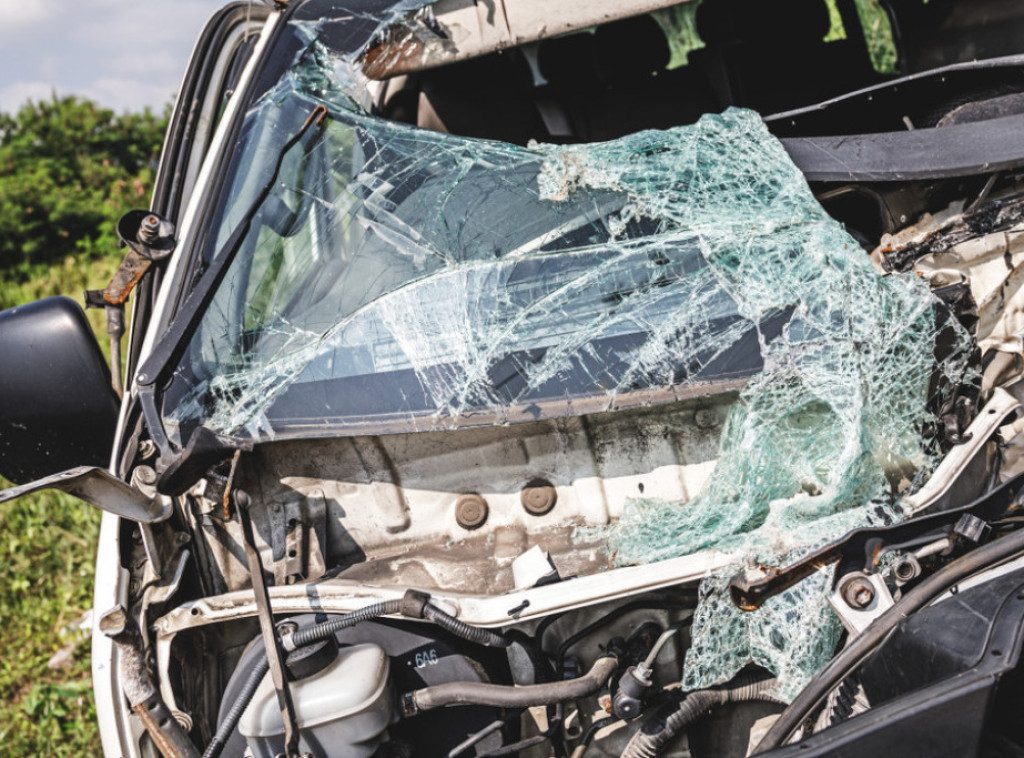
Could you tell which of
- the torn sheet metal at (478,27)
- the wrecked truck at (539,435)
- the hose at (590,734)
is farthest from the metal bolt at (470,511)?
the torn sheet metal at (478,27)

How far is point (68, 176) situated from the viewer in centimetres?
1101

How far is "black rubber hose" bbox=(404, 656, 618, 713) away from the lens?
187 centimetres

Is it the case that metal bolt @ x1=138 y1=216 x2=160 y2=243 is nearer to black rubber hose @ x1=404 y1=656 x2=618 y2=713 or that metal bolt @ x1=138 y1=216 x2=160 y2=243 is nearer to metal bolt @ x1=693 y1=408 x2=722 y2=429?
black rubber hose @ x1=404 y1=656 x2=618 y2=713

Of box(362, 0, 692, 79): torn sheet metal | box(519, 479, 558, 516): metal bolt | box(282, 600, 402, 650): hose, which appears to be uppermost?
box(362, 0, 692, 79): torn sheet metal

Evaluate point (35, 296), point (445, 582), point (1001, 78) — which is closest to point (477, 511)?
point (445, 582)

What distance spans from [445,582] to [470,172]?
1.13 meters

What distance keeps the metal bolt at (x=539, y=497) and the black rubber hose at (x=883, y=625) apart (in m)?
0.72

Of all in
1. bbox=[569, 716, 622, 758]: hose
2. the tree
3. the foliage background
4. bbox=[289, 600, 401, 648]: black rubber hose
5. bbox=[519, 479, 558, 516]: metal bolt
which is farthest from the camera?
the tree

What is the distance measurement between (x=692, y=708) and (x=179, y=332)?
5.04 feet

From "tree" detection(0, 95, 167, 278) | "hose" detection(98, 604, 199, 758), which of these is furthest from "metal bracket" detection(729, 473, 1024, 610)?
"tree" detection(0, 95, 167, 278)

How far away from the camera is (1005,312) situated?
2.09 m

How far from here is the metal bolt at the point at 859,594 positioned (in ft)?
5.84

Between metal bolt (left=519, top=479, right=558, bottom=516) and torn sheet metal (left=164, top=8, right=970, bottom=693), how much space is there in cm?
20

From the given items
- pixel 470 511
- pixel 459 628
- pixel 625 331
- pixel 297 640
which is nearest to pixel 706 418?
pixel 625 331
